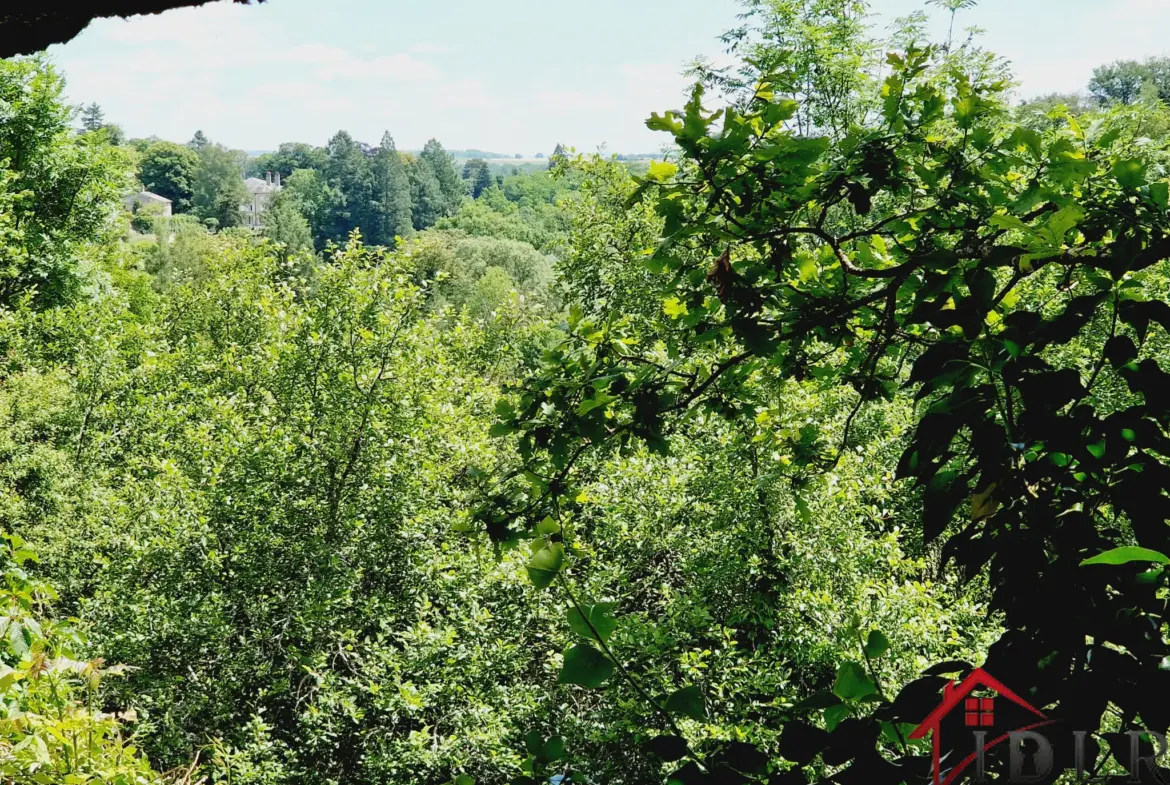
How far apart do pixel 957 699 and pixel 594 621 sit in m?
0.50

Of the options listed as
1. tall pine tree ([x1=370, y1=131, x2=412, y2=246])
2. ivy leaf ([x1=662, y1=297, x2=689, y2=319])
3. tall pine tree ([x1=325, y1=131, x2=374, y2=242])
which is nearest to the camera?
ivy leaf ([x1=662, y1=297, x2=689, y2=319])

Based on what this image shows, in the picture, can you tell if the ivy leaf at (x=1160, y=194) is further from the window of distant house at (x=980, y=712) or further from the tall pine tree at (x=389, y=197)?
the tall pine tree at (x=389, y=197)

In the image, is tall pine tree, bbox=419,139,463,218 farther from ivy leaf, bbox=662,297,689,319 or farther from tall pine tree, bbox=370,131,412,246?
ivy leaf, bbox=662,297,689,319

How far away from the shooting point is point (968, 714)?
3.75 feet

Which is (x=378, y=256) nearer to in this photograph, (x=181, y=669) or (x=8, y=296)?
(x=181, y=669)

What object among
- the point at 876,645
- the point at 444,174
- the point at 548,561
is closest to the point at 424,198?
the point at 444,174

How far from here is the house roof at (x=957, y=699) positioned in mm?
1118

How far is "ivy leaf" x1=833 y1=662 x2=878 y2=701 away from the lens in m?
1.11

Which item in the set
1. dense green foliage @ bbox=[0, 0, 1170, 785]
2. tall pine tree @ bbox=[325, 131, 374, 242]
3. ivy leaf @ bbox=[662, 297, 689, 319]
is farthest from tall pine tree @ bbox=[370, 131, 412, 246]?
ivy leaf @ bbox=[662, 297, 689, 319]

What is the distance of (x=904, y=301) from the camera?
7.93 ft

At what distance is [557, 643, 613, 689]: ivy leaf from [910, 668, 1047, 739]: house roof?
1.39 ft

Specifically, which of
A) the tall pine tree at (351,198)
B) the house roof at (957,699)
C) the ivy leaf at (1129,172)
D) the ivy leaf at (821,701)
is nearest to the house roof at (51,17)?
the ivy leaf at (821,701)

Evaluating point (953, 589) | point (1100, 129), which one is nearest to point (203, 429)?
point (953, 589)

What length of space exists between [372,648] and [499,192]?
369 feet
